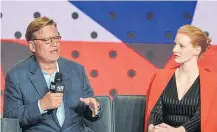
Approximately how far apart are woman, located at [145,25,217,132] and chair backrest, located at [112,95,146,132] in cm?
13

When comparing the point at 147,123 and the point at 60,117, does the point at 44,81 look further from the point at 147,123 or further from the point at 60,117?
the point at 147,123

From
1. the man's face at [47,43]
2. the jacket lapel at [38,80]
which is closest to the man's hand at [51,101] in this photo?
the jacket lapel at [38,80]

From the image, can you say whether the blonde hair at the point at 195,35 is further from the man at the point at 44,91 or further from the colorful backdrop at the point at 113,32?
the colorful backdrop at the point at 113,32

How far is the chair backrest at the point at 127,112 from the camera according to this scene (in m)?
3.18

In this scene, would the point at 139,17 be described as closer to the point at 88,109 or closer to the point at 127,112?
the point at 127,112

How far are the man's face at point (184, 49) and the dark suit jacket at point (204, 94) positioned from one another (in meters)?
Result: 0.13

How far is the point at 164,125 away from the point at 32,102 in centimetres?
78

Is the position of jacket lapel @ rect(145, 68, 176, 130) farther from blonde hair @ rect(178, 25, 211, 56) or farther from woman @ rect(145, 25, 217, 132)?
blonde hair @ rect(178, 25, 211, 56)

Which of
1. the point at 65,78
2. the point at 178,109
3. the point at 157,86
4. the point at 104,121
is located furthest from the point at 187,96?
the point at 65,78

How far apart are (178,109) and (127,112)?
1.21ft

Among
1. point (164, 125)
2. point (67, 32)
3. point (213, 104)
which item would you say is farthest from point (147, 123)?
point (67, 32)

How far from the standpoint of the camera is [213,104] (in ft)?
9.73

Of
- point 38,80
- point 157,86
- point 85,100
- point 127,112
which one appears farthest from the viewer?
point 127,112

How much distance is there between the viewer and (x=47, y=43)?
2.95 meters
